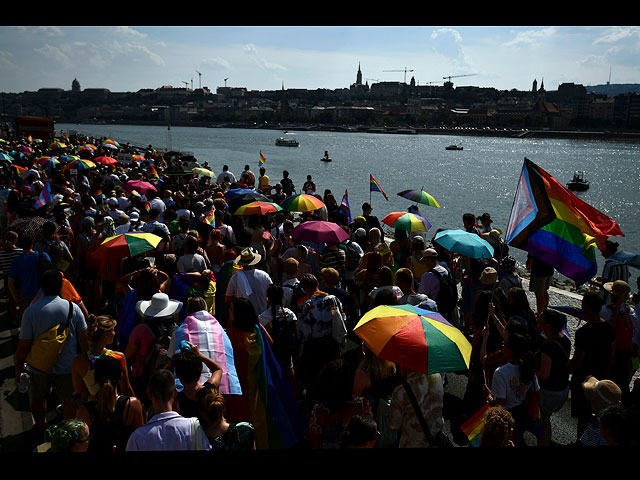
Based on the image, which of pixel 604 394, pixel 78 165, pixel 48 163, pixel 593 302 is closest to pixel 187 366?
pixel 604 394

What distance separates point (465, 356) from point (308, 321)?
1531mm

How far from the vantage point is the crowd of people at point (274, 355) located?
2824mm

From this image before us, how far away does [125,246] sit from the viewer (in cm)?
530

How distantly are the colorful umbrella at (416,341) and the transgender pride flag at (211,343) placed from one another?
90cm

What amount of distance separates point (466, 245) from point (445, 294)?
770mm

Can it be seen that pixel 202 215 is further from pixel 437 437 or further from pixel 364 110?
pixel 364 110

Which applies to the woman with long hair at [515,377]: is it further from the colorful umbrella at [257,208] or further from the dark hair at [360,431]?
the colorful umbrella at [257,208]

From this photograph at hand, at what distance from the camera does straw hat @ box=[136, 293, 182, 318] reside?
151 inches

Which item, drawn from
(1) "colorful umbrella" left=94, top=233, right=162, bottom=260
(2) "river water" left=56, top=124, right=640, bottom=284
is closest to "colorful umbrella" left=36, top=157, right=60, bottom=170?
(1) "colorful umbrella" left=94, top=233, right=162, bottom=260

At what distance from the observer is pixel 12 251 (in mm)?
6172

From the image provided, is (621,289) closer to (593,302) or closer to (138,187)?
(593,302)

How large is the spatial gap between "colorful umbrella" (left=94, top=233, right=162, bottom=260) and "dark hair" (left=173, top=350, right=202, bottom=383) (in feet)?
8.34
